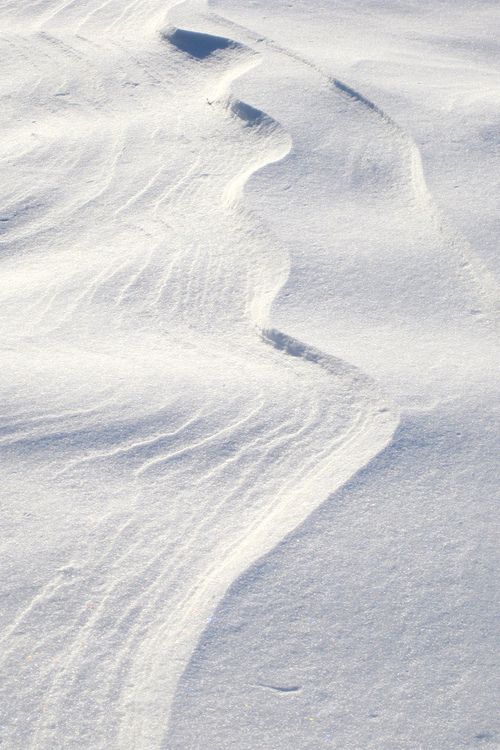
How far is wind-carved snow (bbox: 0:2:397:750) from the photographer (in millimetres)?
1147

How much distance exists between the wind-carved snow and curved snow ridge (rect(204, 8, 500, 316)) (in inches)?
10.7

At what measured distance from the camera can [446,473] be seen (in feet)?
4.51

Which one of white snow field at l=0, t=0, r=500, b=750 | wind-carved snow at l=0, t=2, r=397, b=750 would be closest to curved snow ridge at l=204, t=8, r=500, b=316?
white snow field at l=0, t=0, r=500, b=750

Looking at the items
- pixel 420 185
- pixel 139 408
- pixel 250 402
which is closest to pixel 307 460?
pixel 250 402

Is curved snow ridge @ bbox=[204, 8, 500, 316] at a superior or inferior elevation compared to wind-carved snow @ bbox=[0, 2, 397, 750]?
superior

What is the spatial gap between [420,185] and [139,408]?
0.92 metres

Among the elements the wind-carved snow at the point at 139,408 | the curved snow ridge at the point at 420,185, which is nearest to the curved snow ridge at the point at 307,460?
the wind-carved snow at the point at 139,408

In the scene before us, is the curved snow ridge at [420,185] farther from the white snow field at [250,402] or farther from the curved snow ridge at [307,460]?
the curved snow ridge at [307,460]

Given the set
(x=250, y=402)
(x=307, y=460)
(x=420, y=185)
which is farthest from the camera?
(x=420, y=185)

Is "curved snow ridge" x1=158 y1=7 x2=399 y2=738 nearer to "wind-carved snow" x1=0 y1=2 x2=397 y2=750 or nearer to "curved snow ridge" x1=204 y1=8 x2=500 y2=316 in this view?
"wind-carved snow" x1=0 y1=2 x2=397 y2=750

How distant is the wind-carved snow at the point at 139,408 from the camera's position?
3.76 ft

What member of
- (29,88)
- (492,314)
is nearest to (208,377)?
(492,314)

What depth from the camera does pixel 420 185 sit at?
2.06 m

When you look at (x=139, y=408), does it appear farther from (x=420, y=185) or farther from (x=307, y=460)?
(x=420, y=185)
